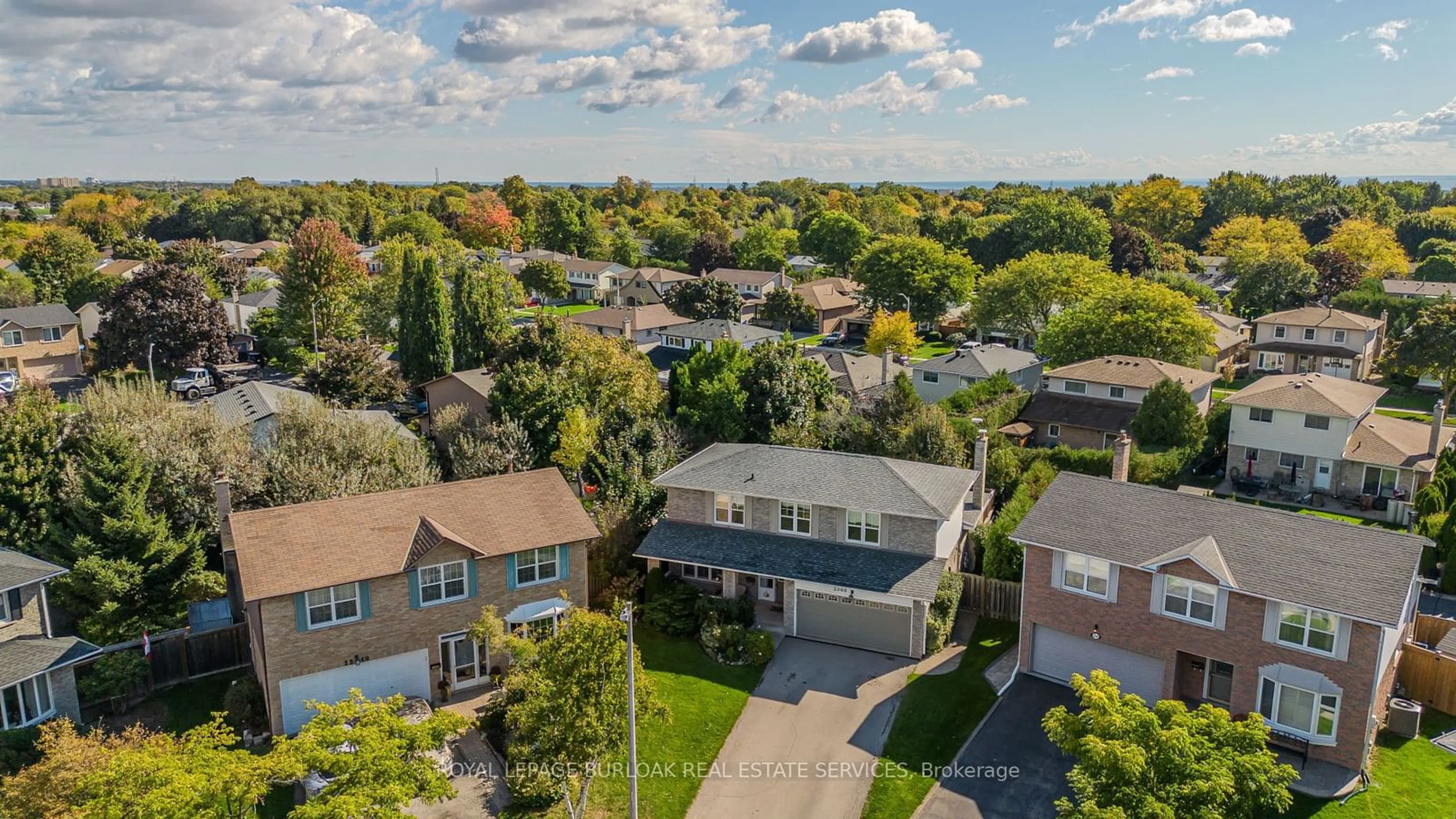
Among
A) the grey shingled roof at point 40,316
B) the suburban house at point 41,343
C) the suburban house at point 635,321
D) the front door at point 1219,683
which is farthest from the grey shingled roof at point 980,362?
the suburban house at point 41,343

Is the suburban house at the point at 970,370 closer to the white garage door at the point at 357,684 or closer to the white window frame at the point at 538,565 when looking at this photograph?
the white window frame at the point at 538,565

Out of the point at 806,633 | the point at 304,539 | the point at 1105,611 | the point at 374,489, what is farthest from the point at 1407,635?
the point at 374,489

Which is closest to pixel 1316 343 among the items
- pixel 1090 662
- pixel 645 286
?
pixel 1090 662

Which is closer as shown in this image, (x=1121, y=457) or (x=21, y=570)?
(x=21, y=570)

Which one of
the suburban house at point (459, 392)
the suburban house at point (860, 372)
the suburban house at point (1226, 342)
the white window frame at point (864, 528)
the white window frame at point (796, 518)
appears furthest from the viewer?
the suburban house at point (1226, 342)

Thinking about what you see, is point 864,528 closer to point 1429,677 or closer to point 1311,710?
point 1311,710

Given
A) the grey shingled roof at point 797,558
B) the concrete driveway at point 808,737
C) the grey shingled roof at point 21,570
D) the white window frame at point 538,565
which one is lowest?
the concrete driveway at point 808,737
